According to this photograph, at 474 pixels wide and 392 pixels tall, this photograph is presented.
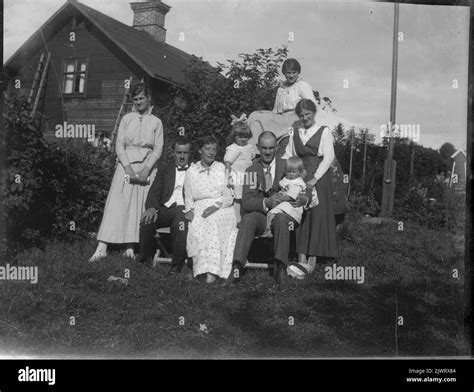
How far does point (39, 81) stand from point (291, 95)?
2.22 metres

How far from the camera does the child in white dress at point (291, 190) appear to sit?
4945 millimetres

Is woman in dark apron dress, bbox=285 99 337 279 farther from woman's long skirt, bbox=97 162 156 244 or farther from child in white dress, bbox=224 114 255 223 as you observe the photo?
woman's long skirt, bbox=97 162 156 244

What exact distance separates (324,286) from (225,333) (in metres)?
1.00

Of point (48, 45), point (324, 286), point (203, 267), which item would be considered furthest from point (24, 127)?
point (324, 286)

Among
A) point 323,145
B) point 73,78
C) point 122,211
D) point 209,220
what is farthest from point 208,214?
point 73,78

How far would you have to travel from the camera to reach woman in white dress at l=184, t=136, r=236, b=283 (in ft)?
15.9

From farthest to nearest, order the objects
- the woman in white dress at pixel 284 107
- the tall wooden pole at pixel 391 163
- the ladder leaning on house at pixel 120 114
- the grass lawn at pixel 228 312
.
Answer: the ladder leaning on house at pixel 120 114
the woman in white dress at pixel 284 107
the tall wooden pole at pixel 391 163
the grass lawn at pixel 228 312

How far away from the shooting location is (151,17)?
4711 millimetres

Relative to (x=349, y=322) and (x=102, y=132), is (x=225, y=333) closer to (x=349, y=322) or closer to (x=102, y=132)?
(x=349, y=322)

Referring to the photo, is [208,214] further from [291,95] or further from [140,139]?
[291,95]

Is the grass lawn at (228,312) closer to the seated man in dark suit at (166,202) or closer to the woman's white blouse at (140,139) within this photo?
the seated man in dark suit at (166,202)

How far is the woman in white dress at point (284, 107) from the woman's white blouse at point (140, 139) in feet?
2.92

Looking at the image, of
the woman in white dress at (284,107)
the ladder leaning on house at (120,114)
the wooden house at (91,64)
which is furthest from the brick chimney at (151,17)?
the woman in white dress at (284,107)
